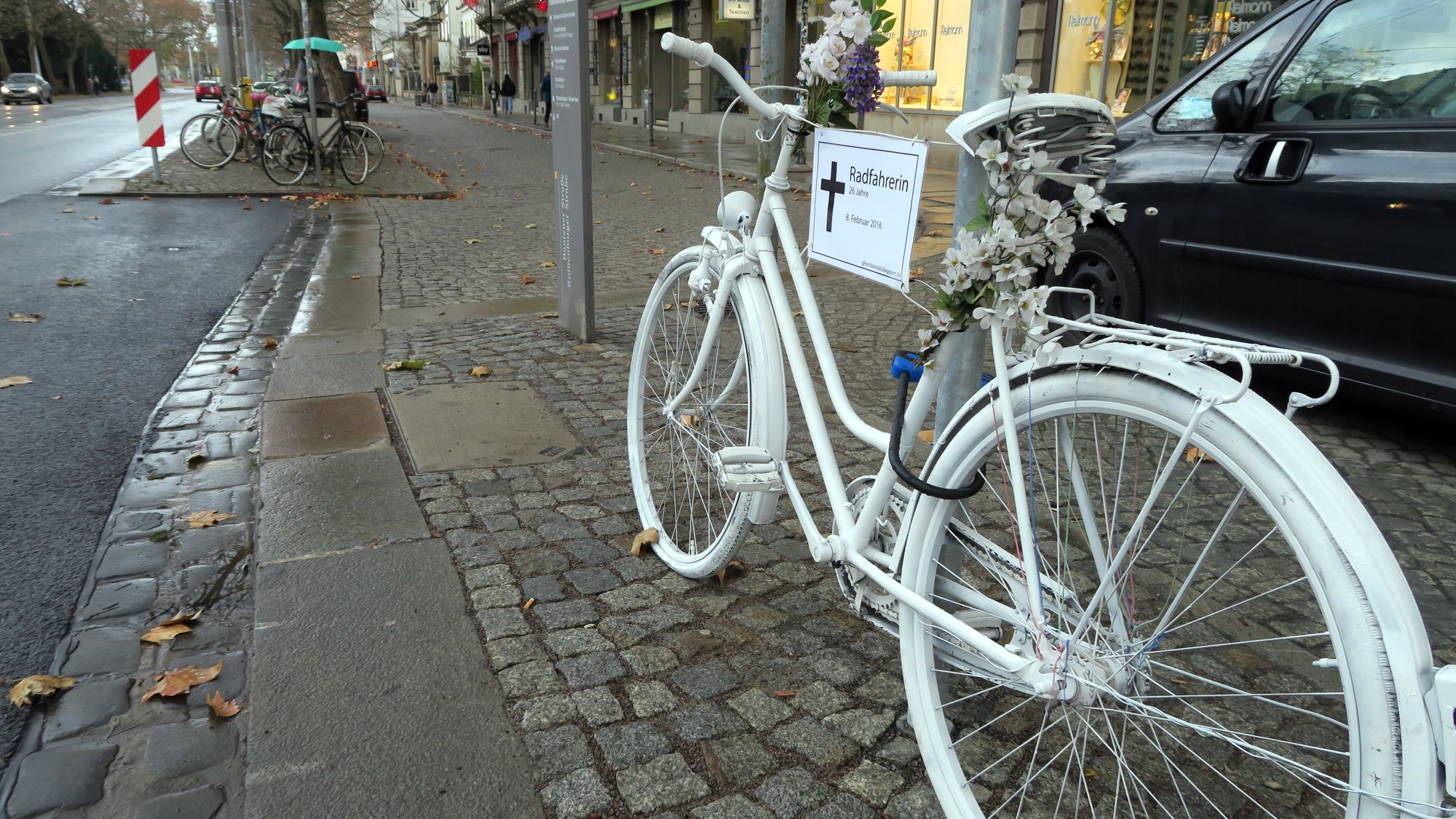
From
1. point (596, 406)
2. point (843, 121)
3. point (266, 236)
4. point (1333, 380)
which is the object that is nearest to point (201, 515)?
point (596, 406)

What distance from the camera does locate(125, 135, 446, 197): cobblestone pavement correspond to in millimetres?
13352

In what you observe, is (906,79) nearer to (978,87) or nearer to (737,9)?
(978,87)

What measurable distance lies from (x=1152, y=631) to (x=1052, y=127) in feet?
3.02

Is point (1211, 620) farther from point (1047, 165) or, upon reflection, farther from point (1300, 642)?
point (1047, 165)

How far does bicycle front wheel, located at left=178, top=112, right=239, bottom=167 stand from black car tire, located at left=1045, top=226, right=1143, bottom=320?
1432 cm

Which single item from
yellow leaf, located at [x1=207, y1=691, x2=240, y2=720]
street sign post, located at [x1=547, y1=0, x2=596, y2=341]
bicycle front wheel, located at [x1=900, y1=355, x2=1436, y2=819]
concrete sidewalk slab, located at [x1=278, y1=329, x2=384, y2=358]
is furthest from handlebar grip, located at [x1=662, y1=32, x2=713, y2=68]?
concrete sidewalk slab, located at [x1=278, y1=329, x2=384, y2=358]

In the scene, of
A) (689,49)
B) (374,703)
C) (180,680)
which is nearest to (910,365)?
(689,49)

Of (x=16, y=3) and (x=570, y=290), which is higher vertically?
Answer: (x=16, y=3)

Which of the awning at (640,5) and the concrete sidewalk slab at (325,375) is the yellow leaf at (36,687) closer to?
the concrete sidewalk slab at (325,375)

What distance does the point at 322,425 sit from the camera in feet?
14.6

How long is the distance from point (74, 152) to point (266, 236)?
451 inches

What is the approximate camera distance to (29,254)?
340 inches

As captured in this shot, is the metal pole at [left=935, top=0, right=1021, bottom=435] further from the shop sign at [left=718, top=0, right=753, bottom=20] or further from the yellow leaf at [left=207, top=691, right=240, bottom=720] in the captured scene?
the shop sign at [left=718, top=0, right=753, bottom=20]

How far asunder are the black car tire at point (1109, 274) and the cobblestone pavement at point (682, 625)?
3.13 feet
